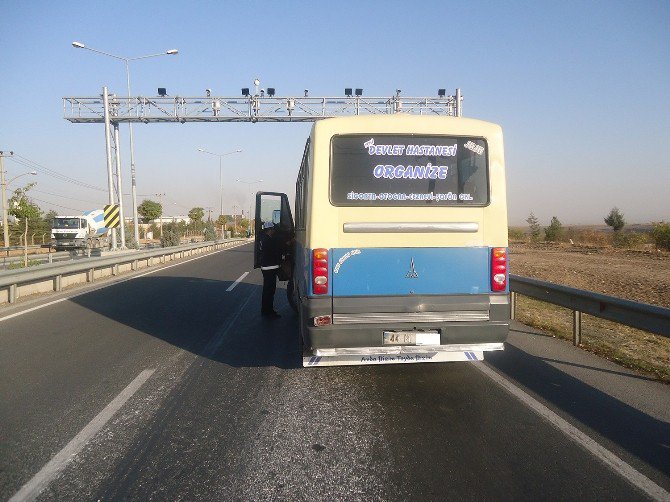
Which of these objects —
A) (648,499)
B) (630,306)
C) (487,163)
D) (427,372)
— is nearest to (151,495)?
(648,499)

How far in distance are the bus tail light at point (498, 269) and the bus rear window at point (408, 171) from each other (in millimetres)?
545

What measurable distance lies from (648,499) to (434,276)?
8.40ft

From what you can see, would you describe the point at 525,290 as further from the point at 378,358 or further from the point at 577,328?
the point at 378,358

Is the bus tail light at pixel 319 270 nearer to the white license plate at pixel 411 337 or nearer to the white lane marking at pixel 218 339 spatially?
the white license plate at pixel 411 337

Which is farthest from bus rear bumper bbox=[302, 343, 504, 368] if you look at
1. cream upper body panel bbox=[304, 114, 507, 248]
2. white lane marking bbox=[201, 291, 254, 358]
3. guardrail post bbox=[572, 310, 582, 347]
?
guardrail post bbox=[572, 310, 582, 347]

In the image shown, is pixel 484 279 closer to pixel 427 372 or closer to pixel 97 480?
pixel 427 372

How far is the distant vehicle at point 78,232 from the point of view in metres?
37.7

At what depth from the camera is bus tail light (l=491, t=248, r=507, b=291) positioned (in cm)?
514

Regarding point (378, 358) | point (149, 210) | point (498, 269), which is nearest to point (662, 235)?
point (498, 269)

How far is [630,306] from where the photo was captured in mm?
5711

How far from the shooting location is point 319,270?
492cm

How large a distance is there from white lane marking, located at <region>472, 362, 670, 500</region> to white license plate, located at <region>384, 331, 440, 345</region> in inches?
37.7

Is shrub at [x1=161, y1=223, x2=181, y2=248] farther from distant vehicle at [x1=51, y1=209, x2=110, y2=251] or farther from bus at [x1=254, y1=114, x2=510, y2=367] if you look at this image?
bus at [x1=254, y1=114, x2=510, y2=367]

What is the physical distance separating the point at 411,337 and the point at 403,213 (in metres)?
1.27
